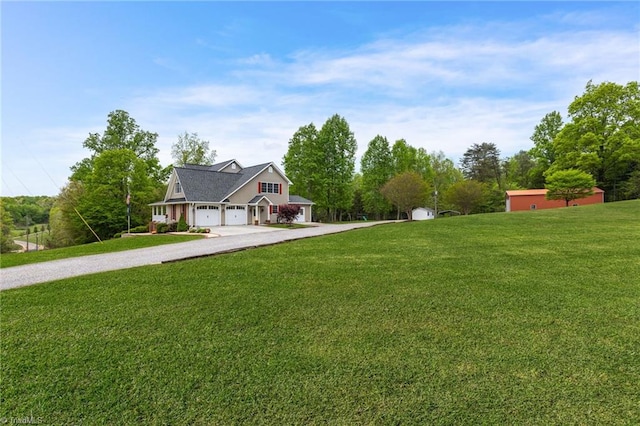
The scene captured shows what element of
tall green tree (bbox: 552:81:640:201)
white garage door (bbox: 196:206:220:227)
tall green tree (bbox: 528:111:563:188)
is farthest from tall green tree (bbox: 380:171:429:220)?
white garage door (bbox: 196:206:220:227)

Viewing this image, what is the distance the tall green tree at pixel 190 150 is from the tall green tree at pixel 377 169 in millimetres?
20918

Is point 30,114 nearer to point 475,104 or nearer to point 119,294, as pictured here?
point 119,294

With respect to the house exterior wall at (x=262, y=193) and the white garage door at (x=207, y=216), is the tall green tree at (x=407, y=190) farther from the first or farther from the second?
the white garage door at (x=207, y=216)

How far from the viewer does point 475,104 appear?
17344mm

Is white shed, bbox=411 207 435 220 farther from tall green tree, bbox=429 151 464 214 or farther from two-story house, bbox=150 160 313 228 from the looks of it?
two-story house, bbox=150 160 313 228

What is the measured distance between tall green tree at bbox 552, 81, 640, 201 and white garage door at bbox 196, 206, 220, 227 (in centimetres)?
3150

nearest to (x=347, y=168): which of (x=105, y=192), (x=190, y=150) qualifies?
(x=190, y=150)

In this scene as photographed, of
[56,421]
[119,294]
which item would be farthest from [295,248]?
[56,421]

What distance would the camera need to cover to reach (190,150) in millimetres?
39312

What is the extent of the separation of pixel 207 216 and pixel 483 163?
4241 centimetres

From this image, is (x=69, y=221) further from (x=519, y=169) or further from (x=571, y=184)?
(x=519, y=169)

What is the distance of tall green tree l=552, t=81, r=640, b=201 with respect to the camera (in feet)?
88.4

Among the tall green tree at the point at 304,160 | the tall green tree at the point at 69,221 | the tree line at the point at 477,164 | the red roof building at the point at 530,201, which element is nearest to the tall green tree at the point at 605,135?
the tree line at the point at 477,164

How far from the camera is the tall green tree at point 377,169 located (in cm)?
3916
